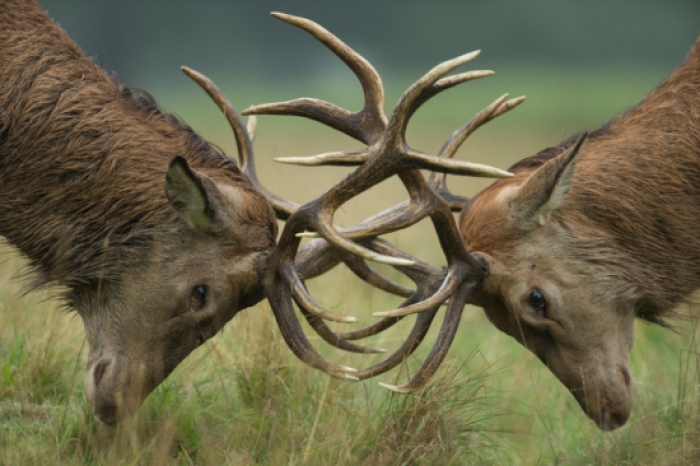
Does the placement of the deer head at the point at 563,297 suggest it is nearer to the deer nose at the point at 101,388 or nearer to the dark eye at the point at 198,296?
the dark eye at the point at 198,296

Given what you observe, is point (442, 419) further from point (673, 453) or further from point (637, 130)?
point (637, 130)

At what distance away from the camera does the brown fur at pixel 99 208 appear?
4.57m

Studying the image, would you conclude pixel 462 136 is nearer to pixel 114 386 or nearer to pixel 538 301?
pixel 538 301

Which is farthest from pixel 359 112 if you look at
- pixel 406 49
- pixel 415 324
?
pixel 406 49

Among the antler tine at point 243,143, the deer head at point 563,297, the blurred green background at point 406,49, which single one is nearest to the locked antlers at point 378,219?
the deer head at point 563,297

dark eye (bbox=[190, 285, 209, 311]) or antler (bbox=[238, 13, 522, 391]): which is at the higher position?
antler (bbox=[238, 13, 522, 391])

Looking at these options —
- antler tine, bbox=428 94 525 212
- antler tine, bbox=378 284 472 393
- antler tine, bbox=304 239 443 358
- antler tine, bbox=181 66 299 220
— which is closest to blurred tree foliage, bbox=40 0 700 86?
antler tine, bbox=181 66 299 220

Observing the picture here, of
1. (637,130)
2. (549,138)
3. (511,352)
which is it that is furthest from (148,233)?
(549,138)

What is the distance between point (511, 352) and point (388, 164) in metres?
2.79

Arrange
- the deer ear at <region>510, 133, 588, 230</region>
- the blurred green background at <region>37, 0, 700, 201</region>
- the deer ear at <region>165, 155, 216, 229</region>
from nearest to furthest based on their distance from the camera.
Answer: the deer ear at <region>165, 155, 216, 229</region>, the deer ear at <region>510, 133, 588, 230</region>, the blurred green background at <region>37, 0, 700, 201</region>

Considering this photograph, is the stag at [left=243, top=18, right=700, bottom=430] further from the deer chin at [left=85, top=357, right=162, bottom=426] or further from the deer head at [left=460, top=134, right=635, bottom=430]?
the deer chin at [left=85, top=357, right=162, bottom=426]

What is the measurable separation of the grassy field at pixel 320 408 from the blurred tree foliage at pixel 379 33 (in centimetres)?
3335

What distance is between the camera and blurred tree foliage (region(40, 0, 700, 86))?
148ft

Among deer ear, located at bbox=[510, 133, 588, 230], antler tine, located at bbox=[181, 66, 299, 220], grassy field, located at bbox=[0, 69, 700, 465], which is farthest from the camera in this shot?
antler tine, located at bbox=[181, 66, 299, 220]
